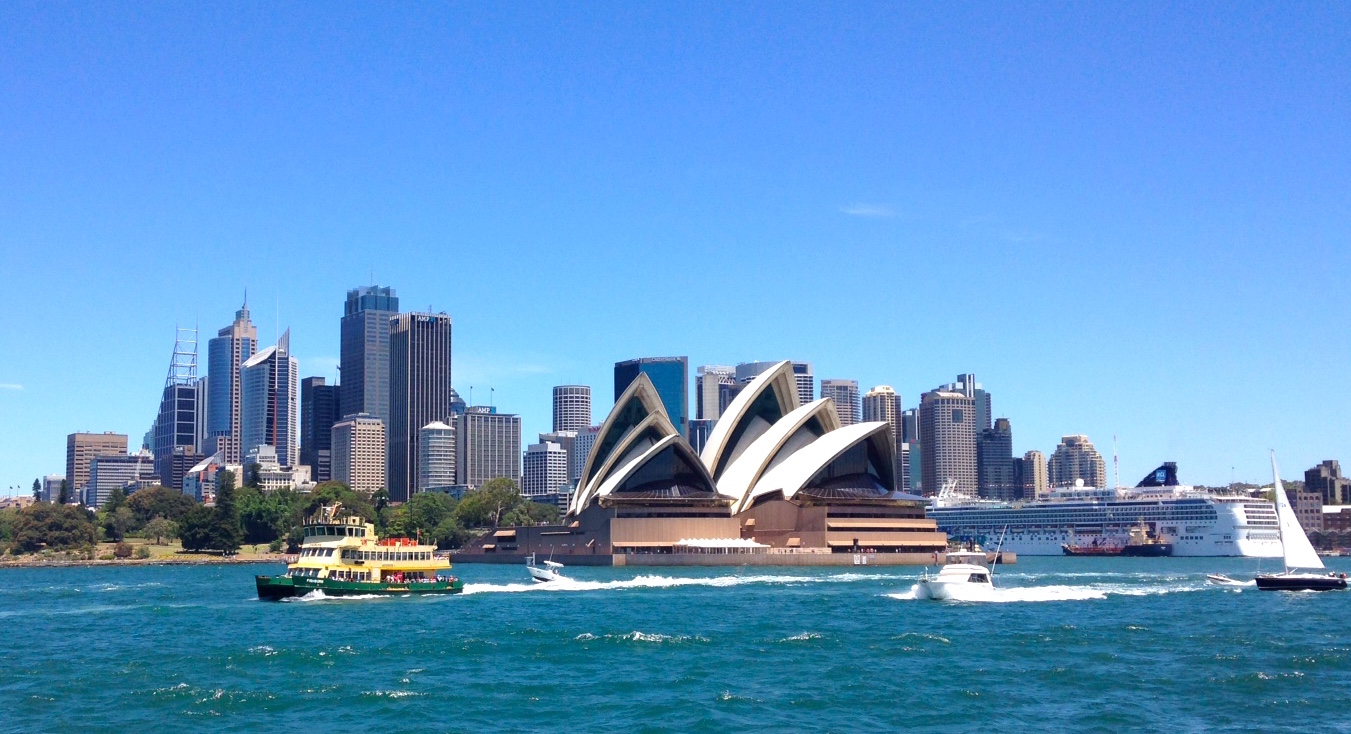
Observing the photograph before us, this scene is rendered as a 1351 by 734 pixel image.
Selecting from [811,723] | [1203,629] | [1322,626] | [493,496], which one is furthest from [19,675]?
[493,496]

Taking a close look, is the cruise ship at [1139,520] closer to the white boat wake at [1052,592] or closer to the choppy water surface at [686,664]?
the white boat wake at [1052,592]

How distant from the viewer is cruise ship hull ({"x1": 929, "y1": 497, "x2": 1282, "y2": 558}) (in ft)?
496

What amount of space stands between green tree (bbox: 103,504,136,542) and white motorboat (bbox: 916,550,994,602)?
122 meters

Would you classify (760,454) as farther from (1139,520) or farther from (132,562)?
(132,562)

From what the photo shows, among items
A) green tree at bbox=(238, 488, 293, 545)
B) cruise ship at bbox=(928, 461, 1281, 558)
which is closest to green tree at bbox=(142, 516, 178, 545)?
green tree at bbox=(238, 488, 293, 545)

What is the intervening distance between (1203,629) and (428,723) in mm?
29004

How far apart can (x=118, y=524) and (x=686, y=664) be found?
451ft

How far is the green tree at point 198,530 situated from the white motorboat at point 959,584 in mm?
99424

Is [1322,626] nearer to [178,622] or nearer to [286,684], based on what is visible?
[286,684]

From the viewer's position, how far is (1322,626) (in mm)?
47781

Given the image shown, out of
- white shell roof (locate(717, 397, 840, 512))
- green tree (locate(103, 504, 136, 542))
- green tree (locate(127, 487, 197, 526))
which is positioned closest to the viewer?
white shell roof (locate(717, 397, 840, 512))

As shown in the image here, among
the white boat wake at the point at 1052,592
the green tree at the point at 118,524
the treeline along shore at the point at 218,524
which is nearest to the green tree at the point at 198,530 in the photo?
the treeline along shore at the point at 218,524

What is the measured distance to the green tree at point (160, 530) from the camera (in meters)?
157

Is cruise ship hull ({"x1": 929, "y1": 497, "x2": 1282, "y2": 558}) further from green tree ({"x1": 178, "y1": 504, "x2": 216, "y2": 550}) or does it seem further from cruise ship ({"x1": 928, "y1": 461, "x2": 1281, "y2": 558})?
green tree ({"x1": 178, "y1": 504, "x2": 216, "y2": 550})
